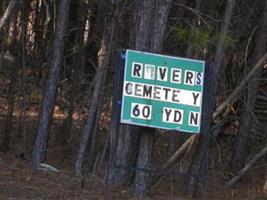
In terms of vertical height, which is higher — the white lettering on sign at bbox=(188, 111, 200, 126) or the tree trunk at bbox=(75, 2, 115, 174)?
the tree trunk at bbox=(75, 2, 115, 174)

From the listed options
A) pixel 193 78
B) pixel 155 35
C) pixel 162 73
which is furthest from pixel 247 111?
pixel 162 73

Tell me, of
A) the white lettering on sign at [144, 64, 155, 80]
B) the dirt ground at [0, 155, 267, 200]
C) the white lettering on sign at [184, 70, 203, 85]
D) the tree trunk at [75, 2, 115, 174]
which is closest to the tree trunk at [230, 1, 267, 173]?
the dirt ground at [0, 155, 267, 200]

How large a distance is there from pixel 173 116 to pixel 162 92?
379 millimetres

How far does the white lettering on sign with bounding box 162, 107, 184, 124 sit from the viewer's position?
9.13 metres

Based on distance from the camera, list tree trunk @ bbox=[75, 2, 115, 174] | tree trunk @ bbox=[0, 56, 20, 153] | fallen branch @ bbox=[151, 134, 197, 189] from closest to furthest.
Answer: fallen branch @ bbox=[151, 134, 197, 189] < tree trunk @ bbox=[75, 2, 115, 174] < tree trunk @ bbox=[0, 56, 20, 153]

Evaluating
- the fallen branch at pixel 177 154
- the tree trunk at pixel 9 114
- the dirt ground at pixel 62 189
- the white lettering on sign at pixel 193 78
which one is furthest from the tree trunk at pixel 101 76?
the white lettering on sign at pixel 193 78

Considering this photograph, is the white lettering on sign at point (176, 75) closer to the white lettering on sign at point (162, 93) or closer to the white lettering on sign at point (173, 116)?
the white lettering on sign at point (162, 93)

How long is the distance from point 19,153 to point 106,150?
3582mm

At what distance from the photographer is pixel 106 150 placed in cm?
1662

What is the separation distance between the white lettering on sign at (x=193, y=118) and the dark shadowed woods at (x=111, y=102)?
2.61 feet

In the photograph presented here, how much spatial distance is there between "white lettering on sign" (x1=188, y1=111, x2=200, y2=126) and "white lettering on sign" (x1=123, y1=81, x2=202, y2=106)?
132mm

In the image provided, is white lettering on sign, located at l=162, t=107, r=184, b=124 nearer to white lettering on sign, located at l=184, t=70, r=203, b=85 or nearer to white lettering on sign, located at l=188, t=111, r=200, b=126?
white lettering on sign, located at l=188, t=111, r=200, b=126

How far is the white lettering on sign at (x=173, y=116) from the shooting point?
30.0 feet

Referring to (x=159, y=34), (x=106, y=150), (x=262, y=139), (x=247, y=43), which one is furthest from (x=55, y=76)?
(x=262, y=139)
